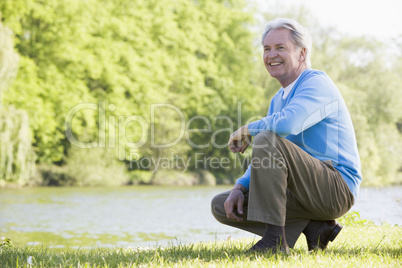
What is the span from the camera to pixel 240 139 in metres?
3.13

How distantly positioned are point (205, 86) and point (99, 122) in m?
7.43

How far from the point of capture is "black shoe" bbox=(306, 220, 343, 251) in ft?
10.7

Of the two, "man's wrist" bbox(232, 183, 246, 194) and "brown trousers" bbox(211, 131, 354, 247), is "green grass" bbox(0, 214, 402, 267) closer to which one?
"brown trousers" bbox(211, 131, 354, 247)

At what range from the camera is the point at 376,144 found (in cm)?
2233

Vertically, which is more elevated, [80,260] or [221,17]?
[221,17]

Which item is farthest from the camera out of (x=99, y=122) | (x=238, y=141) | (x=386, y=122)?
(x=386, y=122)

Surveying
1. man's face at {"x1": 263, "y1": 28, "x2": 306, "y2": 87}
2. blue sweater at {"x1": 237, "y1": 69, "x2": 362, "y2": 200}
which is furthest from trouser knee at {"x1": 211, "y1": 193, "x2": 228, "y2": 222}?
man's face at {"x1": 263, "y1": 28, "x2": 306, "y2": 87}

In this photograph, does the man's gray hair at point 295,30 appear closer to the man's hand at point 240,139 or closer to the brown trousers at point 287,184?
the man's hand at point 240,139

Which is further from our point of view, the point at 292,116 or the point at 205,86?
the point at 205,86

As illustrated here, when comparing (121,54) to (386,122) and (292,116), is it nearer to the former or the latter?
(386,122)

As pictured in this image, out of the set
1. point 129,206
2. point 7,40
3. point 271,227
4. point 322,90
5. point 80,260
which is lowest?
point 129,206

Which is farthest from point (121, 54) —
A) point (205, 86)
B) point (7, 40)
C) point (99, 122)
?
point (7, 40)

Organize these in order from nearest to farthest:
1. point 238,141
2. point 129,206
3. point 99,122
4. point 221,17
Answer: point 238,141 < point 129,206 < point 99,122 < point 221,17

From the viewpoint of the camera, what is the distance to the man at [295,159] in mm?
2857
